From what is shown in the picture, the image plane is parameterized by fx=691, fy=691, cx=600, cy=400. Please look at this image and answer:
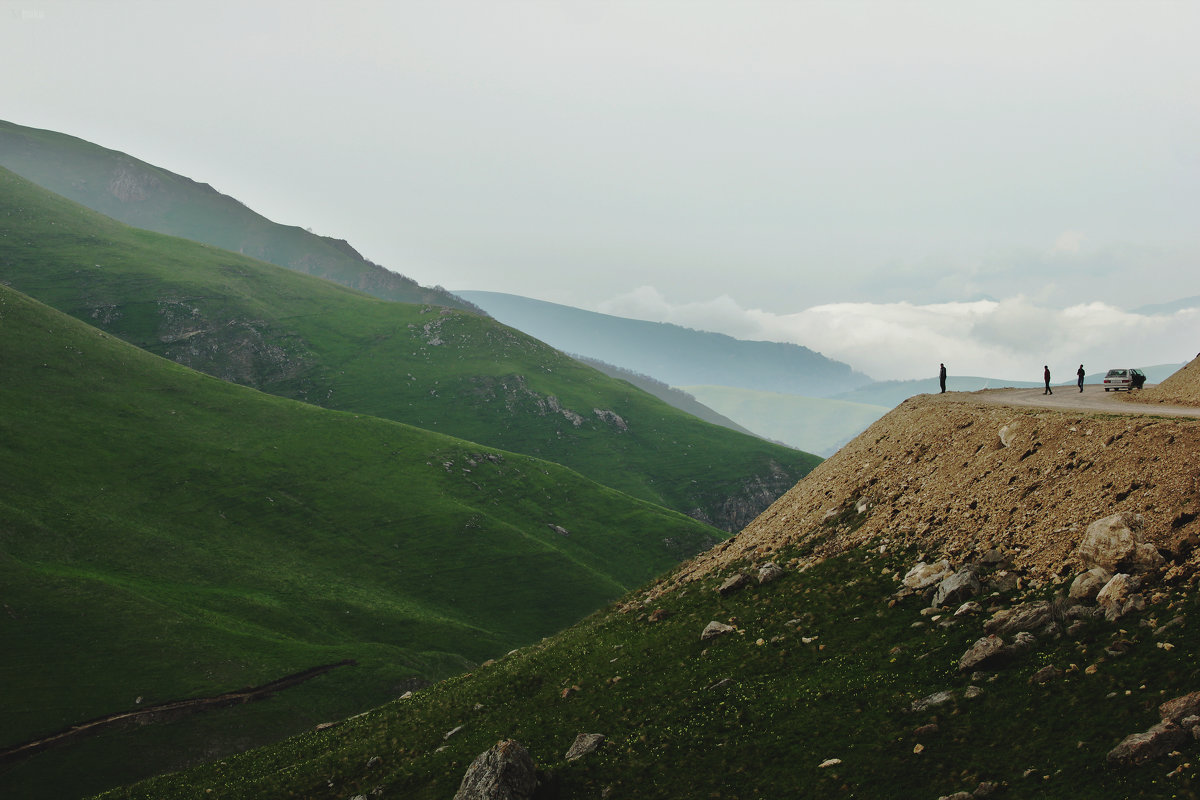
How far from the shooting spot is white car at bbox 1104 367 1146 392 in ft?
216

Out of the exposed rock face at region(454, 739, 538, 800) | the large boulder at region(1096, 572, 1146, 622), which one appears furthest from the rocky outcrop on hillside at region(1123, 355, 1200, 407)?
the exposed rock face at region(454, 739, 538, 800)

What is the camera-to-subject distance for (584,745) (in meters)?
30.6

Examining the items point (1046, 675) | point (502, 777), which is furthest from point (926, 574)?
point (502, 777)

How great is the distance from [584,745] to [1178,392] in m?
58.1

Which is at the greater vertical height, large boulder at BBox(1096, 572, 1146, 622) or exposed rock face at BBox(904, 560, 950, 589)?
large boulder at BBox(1096, 572, 1146, 622)

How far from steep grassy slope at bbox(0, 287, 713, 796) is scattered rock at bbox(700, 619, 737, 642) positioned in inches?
2314

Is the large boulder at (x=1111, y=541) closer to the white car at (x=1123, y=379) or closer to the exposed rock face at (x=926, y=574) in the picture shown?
the exposed rock face at (x=926, y=574)

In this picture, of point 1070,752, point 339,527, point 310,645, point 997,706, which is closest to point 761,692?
point 997,706

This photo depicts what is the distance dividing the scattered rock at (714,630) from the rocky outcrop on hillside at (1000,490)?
6.91 metres

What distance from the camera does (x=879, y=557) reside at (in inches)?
1416

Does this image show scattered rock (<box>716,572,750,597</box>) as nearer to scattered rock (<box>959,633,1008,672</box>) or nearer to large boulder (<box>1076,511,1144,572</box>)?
scattered rock (<box>959,633,1008,672</box>)

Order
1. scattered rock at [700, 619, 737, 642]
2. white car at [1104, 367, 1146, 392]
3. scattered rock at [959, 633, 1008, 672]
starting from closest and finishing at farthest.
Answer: scattered rock at [959, 633, 1008, 672] → scattered rock at [700, 619, 737, 642] → white car at [1104, 367, 1146, 392]

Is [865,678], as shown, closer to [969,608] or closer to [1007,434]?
[969,608]

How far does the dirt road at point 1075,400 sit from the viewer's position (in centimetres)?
4584
